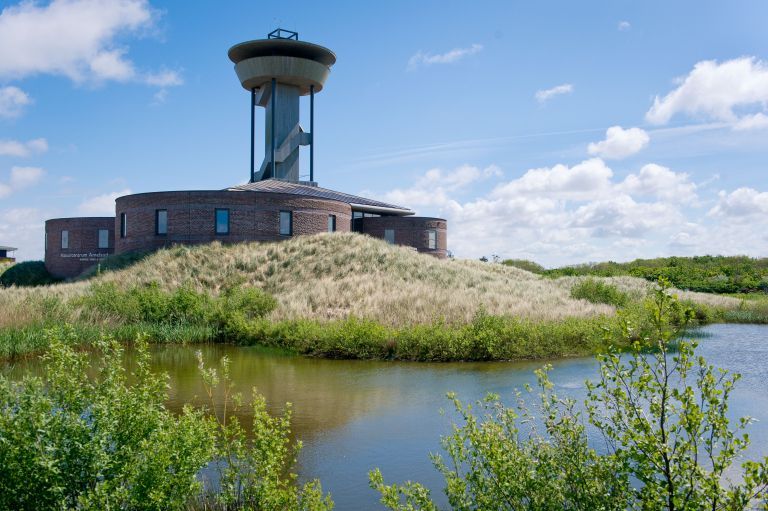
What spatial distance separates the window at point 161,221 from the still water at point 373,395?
53.0 ft

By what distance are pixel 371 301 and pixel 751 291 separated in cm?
3410

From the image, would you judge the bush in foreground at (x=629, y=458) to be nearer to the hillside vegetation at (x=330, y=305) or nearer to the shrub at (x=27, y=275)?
the hillside vegetation at (x=330, y=305)

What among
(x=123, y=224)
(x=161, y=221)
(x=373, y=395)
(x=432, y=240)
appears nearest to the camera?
(x=373, y=395)

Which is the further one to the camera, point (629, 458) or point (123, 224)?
point (123, 224)

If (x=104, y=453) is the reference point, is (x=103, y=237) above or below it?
above

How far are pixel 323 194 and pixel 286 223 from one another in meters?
5.66

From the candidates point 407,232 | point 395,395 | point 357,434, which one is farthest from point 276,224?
point 357,434

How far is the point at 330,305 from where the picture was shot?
23.8m

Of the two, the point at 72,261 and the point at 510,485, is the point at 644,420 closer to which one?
the point at 510,485

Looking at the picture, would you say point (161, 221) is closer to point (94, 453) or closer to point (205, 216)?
point (205, 216)

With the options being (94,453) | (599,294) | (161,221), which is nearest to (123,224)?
(161,221)

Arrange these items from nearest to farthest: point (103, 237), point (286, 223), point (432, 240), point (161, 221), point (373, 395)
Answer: point (373, 395)
point (161, 221)
point (286, 223)
point (103, 237)
point (432, 240)

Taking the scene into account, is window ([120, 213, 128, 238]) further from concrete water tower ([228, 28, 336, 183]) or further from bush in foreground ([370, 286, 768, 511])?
bush in foreground ([370, 286, 768, 511])

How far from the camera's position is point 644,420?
435 centimetres
